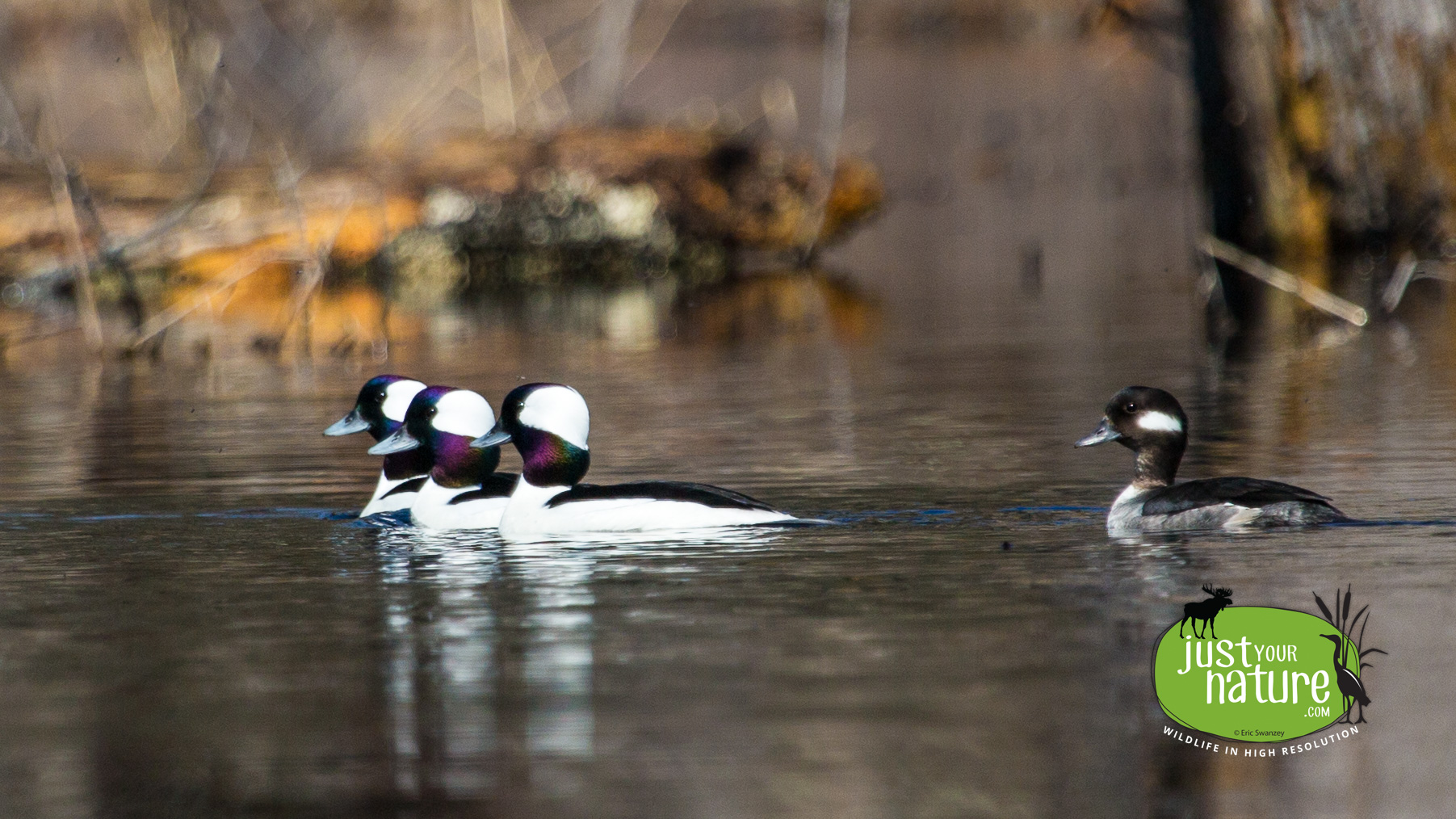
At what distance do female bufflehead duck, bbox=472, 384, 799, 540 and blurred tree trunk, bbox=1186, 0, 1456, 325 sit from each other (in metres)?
12.7

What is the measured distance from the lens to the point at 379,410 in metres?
9.82

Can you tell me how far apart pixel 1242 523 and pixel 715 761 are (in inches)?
129

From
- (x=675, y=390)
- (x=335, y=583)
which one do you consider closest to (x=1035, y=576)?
(x=335, y=583)

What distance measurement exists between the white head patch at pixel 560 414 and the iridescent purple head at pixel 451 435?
62 centimetres

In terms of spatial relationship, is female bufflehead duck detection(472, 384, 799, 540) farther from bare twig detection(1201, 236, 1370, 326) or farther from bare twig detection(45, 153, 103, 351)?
bare twig detection(1201, 236, 1370, 326)

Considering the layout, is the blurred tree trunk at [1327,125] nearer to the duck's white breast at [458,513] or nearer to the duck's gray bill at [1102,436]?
the duck's gray bill at [1102,436]

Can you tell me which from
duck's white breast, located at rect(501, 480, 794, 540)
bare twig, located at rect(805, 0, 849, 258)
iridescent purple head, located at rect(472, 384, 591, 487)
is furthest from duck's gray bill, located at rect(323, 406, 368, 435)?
bare twig, located at rect(805, 0, 849, 258)

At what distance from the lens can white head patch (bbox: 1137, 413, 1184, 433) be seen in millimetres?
8352

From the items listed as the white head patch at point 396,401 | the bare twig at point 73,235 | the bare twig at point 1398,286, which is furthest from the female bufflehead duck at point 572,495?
the bare twig at point 1398,286

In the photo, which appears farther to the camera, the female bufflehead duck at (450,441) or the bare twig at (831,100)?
the bare twig at (831,100)

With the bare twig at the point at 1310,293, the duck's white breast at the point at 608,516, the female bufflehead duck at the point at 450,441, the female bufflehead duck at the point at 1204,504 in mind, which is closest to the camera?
the female bufflehead duck at the point at 1204,504

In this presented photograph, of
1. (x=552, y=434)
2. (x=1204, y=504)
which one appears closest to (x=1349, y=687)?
(x=1204, y=504)

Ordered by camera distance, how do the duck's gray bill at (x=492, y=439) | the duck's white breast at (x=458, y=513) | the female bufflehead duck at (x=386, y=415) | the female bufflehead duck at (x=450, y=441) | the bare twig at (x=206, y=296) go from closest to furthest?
1. the duck's white breast at (x=458, y=513)
2. the duck's gray bill at (x=492, y=439)
3. the female bufflehead duck at (x=450, y=441)
4. the female bufflehead duck at (x=386, y=415)
5. the bare twig at (x=206, y=296)

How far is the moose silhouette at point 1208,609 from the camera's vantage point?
6.01 metres
